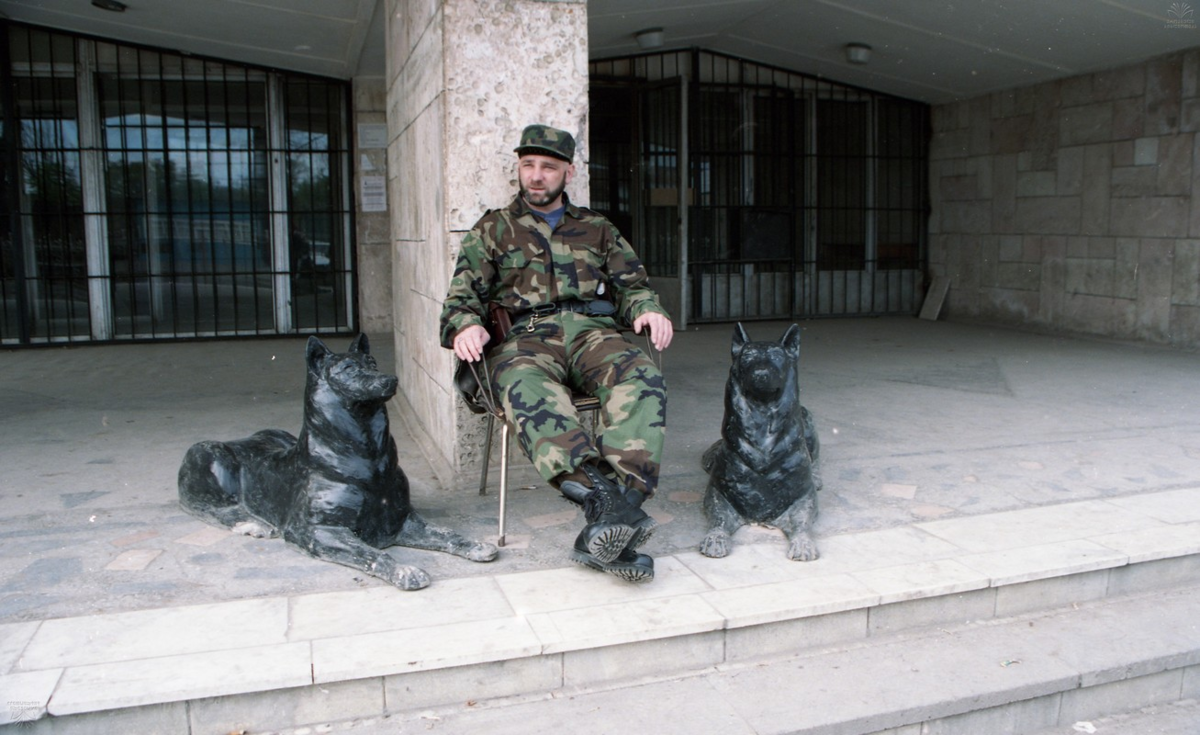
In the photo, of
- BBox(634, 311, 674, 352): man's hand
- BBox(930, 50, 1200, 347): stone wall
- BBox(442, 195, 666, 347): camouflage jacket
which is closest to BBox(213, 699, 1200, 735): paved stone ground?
BBox(634, 311, 674, 352): man's hand

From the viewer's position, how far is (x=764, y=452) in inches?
147

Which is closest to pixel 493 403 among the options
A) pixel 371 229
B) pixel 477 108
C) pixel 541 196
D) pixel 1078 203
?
pixel 541 196

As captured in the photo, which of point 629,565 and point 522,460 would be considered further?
point 522,460

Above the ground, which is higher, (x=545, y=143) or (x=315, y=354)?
(x=545, y=143)

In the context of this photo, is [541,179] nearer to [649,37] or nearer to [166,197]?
[649,37]

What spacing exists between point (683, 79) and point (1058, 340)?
461 cm

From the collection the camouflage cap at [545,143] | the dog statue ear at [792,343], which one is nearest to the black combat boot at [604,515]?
the dog statue ear at [792,343]

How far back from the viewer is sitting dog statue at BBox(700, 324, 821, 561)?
3701mm

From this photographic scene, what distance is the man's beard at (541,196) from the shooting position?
4.08m

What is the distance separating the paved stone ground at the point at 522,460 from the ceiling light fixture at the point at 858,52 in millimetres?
2836

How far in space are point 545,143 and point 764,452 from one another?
1.51m

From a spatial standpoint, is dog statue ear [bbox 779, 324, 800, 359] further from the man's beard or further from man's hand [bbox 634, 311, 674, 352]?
the man's beard

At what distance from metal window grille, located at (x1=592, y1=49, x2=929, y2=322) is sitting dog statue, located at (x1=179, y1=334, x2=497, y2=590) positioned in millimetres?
7464

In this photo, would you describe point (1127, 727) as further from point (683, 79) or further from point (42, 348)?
point (42, 348)
